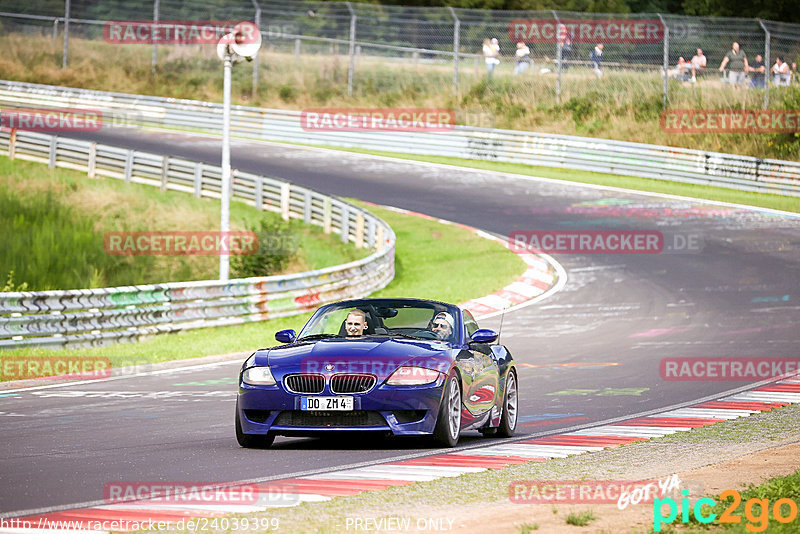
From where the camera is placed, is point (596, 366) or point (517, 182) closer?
point (596, 366)

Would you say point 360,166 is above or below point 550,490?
below

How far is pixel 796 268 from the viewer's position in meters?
26.3

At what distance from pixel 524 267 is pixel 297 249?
556 centimetres

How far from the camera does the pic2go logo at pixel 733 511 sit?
643 cm

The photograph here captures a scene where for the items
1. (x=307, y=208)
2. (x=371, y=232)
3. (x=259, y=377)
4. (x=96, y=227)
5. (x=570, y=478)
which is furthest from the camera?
(x=96, y=227)

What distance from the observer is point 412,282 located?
2694cm

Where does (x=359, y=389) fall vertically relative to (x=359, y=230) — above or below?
above

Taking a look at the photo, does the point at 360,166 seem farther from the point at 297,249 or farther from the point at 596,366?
the point at 596,366

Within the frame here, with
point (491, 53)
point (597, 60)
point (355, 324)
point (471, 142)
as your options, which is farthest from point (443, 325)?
point (491, 53)

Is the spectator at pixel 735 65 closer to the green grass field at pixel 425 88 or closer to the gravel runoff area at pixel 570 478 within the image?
the green grass field at pixel 425 88

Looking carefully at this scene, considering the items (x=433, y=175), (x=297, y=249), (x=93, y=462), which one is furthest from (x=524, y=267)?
(x=93, y=462)
